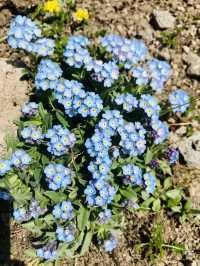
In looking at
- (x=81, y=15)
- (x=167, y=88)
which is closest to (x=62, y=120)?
(x=167, y=88)

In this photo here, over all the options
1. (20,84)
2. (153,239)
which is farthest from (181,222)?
(20,84)

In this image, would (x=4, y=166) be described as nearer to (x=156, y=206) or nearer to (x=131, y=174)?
(x=131, y=174)

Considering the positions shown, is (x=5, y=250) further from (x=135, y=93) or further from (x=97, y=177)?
(x=135, y=93)

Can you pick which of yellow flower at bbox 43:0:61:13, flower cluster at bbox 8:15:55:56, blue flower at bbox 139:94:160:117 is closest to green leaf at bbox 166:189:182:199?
blue flower at bbox 139:94:160:117

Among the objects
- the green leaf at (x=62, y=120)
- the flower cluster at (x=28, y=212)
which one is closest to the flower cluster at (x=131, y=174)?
the green leaf at (x=62, y=120)

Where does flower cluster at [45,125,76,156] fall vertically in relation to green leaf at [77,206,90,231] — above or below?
above

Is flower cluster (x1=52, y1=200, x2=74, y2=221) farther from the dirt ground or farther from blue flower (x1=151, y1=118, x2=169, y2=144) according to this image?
blue flower (x1=151, y1=118, x2=169, y2=144)
